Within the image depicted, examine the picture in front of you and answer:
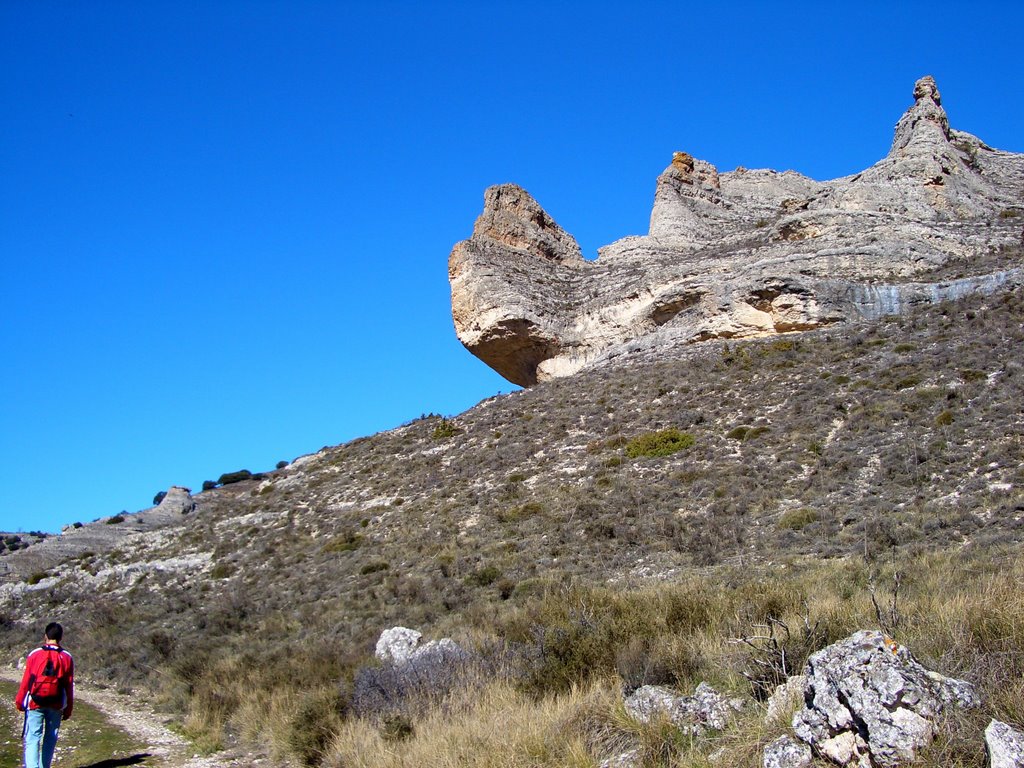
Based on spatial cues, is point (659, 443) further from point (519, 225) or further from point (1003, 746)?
point (519, 225)

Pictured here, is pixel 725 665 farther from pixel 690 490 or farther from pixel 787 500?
pixel 690 490

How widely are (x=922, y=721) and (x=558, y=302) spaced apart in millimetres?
38263

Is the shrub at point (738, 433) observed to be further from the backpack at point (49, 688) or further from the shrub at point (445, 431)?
the backpack at point (49, 688)

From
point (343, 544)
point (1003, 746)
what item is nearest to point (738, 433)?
point (343, 544)

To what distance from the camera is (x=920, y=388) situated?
22.3 m

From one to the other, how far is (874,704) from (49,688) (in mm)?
7326

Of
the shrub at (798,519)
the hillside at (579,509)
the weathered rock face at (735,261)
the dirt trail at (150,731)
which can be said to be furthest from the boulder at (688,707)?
the weathered rock face at (735,261)

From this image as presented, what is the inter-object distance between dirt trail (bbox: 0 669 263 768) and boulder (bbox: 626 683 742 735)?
4.53 metres

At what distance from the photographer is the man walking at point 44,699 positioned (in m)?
7.71

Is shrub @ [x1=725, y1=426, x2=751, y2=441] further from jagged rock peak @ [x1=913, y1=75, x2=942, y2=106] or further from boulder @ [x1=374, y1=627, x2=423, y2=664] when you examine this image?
jagged rock peak @ [x1=913, y1=75, x2=942, y2=106]

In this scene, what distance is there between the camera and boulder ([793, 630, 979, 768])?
466 centimetres

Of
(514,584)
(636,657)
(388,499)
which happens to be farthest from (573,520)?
(636,657)

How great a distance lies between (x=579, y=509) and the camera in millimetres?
19734

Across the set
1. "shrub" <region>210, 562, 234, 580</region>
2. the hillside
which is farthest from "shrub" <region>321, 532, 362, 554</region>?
"shrub" <region>210, 562, 234, 580</region>
